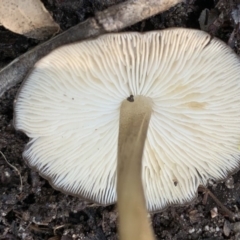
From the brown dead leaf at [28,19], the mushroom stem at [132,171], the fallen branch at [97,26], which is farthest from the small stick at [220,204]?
the brown dead leaf at [28,19]

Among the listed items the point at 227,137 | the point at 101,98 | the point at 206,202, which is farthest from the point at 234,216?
the point at 101,98

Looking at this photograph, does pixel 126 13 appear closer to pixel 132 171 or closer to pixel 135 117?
pixel 135 117

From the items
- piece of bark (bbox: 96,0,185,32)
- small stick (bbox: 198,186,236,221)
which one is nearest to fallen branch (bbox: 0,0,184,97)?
piece of bark (bbox: 96,0,185,32)

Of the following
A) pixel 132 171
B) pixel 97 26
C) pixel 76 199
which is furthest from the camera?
pixel 76 199

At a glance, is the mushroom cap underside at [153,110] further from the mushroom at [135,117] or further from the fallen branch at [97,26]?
the fallen branch at [97,26]

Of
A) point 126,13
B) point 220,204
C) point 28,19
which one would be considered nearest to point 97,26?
point 126,13

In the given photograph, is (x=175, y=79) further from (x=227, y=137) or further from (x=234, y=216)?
(x=234, y=216)
